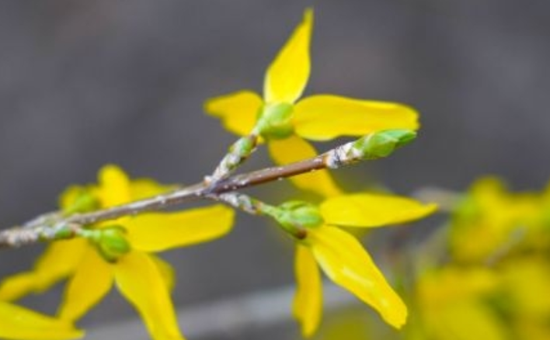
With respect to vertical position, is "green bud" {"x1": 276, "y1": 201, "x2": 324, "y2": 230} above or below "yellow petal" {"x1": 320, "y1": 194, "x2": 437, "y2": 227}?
above

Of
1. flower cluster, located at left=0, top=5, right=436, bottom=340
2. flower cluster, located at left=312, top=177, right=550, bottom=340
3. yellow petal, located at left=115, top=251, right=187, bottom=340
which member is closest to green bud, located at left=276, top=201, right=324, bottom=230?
flower cluster, located at left=0, top=5, right=436, bottom=340

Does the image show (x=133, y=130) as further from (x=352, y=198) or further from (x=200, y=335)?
(x=352, y=198)

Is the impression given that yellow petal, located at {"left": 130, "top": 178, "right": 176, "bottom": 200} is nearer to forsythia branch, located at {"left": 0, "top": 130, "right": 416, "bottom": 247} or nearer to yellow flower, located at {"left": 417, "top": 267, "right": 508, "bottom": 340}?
forsythia branch, located at {"left": 0, "top": 130, "right": 416, "bottom": 247}

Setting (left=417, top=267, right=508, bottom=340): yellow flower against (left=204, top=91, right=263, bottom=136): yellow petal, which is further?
(left=417, top=267, right=508, bottom=340): yellow flower

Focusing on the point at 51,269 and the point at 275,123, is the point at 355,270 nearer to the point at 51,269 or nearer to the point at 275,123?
the point at 275,123

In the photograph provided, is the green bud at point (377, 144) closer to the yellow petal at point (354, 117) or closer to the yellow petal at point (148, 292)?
the yellow petal at point (354, 117)

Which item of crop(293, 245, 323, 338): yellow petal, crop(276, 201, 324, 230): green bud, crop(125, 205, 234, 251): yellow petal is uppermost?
crop(125, 205, 234, 251): yellow petal

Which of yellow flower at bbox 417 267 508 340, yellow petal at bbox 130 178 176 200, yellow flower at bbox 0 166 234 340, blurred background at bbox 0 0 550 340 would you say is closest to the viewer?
yellow flower at bbox 0 166 234 340

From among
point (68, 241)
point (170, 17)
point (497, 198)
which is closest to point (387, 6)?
point (170, 17)
